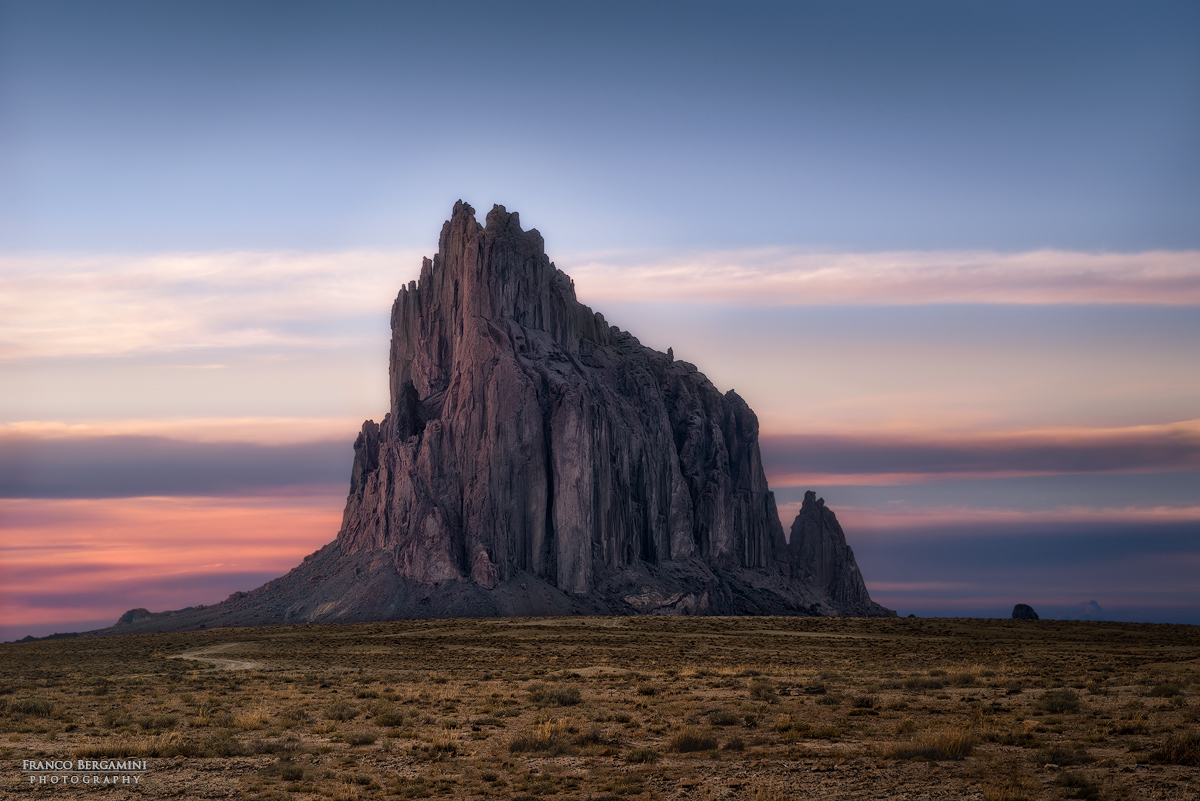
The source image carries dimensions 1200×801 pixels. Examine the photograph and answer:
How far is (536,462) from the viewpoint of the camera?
5807 inches

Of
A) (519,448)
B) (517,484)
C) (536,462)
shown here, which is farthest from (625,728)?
(536,462)

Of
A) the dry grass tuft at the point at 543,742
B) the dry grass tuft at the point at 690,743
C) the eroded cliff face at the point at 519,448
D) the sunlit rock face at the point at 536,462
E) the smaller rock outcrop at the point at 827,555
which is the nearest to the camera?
the dry grass tuft at the point at 690,743

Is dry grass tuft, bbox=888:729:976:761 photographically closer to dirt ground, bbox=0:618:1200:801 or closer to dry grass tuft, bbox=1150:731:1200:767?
dirt ground, bbox=0:618:1200:801

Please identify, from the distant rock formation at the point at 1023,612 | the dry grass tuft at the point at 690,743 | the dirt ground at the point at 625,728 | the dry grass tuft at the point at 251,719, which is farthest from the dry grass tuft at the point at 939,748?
the distant rock formation at the point at 1023,612

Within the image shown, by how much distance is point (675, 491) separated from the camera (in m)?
167

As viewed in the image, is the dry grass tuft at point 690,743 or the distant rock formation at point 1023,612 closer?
the dry grass tuft at point 690,743

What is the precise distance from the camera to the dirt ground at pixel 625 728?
997 inches

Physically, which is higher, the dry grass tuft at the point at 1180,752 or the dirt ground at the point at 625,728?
the dry grass tuft at the point at 1180,752

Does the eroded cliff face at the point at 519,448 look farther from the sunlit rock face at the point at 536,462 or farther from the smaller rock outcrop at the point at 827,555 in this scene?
the smaller rock outcrop at the point at 827,555

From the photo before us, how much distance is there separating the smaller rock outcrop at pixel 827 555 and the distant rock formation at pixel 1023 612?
116 feet

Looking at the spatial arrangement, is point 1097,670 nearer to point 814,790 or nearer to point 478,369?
point 814,790

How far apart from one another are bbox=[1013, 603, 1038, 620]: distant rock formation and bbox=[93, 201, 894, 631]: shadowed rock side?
100.0 feet

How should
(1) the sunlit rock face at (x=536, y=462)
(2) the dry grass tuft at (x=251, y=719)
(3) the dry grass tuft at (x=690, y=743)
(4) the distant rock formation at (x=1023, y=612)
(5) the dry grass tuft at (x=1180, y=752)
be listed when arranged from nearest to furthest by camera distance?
(5) the dry grass tuft at (x=1180, y=752), (3) the dry grass tuft at (x=690, y=743), (2) the dry grass tuft at (x=251, y=719), (1) the sunlit rock face at (x=536, y=462), (4) the distant rock formation at (x=1023, y=612)

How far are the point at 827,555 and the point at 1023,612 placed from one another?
41.6 m
